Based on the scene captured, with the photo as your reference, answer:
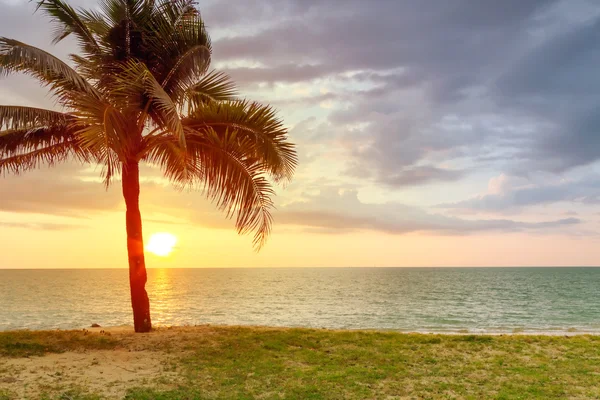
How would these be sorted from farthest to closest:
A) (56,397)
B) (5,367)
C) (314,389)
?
(5,367)
(314,389)
(56,397)

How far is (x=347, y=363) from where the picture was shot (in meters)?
12.0

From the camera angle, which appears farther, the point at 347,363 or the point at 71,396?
the point at 347,363

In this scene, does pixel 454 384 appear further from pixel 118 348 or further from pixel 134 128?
pixel 134 128

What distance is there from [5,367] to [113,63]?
892 centimetres

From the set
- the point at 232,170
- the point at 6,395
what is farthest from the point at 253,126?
the point at 6,395

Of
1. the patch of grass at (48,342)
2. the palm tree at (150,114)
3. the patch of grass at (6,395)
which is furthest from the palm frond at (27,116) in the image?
the patch of grass at (6,395)

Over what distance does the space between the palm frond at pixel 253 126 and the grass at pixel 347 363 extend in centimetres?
549

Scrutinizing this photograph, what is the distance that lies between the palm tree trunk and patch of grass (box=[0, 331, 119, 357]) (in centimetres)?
122

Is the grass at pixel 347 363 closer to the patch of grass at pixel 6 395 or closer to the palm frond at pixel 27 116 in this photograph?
the patch of grass at pixel 6 395

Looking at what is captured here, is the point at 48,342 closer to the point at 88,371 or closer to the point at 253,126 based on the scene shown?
the point at 88,371

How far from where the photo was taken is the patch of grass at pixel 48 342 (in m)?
12.9

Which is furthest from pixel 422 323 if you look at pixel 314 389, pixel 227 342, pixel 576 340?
pixel 314 389

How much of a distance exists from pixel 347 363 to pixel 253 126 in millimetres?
7077

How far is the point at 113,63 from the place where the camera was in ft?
47.3
